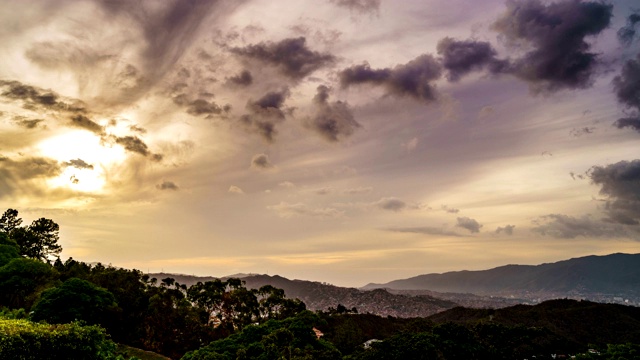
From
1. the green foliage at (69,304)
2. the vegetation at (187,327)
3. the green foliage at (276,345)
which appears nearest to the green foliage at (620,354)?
the vegetation at (187,327)

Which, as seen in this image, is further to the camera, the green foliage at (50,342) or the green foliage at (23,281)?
the green foliage at (23,281)

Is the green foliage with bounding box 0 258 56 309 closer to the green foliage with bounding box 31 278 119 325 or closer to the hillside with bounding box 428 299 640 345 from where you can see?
the green foliage with bounding box 31 278 119 325

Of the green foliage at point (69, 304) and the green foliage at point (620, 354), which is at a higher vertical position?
the green foliage at point (69, 304)

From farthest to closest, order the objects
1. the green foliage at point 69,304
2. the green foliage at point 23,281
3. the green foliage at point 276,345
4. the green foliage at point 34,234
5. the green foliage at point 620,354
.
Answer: the green foliage at point 34,234 < the green foliage at point 23,281 < the green foliage at point 69,304 < the green foliage at point 620,354 < the green foliage at point 276,345

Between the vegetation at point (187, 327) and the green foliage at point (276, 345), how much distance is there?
0.07 m

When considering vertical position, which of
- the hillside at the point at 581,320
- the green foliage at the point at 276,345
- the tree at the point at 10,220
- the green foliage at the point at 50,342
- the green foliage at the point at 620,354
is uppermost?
the tree at the point at 10,220

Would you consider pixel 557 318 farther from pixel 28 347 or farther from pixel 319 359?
pixel 28 347

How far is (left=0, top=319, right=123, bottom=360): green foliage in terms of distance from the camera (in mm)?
17969

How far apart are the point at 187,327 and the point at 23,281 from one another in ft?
73.3

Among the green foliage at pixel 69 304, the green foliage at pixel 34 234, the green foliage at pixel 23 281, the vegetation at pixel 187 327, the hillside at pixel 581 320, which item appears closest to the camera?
the vegetation at pixel 187 327

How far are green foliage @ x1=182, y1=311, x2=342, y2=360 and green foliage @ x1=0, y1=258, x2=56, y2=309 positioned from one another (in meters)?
29.4

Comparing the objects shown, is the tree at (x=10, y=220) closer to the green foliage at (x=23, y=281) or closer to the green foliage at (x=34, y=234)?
the green foliage at (x=34, y=234)

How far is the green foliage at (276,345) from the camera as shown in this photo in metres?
25.3

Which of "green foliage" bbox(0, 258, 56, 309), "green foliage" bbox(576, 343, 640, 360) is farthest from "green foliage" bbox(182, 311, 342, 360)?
"green foliage" bbox(0, 258, 56, 309)
